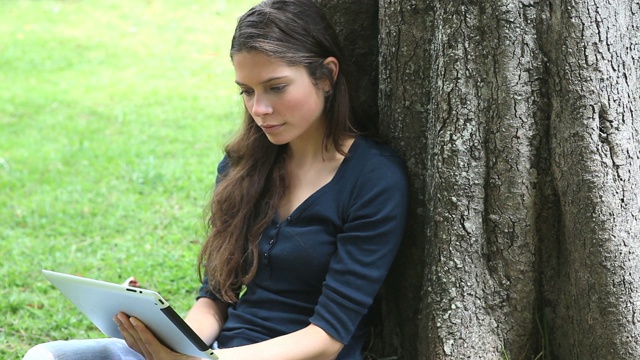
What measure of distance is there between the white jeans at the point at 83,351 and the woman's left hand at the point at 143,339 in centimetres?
12

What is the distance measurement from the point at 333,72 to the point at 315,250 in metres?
0.54

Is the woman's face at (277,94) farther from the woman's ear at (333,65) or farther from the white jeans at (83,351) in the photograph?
the white jeans at (83,351)

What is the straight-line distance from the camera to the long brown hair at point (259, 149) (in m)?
2.56

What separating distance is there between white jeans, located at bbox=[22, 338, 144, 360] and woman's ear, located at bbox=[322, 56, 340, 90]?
1027 millimetres

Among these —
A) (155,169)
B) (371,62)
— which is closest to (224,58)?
(155,169)

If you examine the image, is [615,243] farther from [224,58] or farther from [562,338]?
[224,58]

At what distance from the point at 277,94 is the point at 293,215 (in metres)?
0.38

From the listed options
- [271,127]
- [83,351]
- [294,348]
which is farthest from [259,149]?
[83,351]

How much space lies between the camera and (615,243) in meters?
2.36

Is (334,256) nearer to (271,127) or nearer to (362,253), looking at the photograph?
(362,253)

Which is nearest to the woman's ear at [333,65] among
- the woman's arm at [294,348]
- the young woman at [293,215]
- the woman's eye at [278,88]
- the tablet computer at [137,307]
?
the young woman at [293,215]

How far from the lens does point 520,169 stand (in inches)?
97.0

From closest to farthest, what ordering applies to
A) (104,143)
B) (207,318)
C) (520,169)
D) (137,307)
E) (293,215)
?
1. (137,307)
2. (520,169)
3. (293,215)
4. (207,318)
5. (104,143)

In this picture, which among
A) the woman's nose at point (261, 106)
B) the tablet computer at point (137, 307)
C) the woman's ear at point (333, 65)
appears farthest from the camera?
the woman's ear at point (333, 65)
